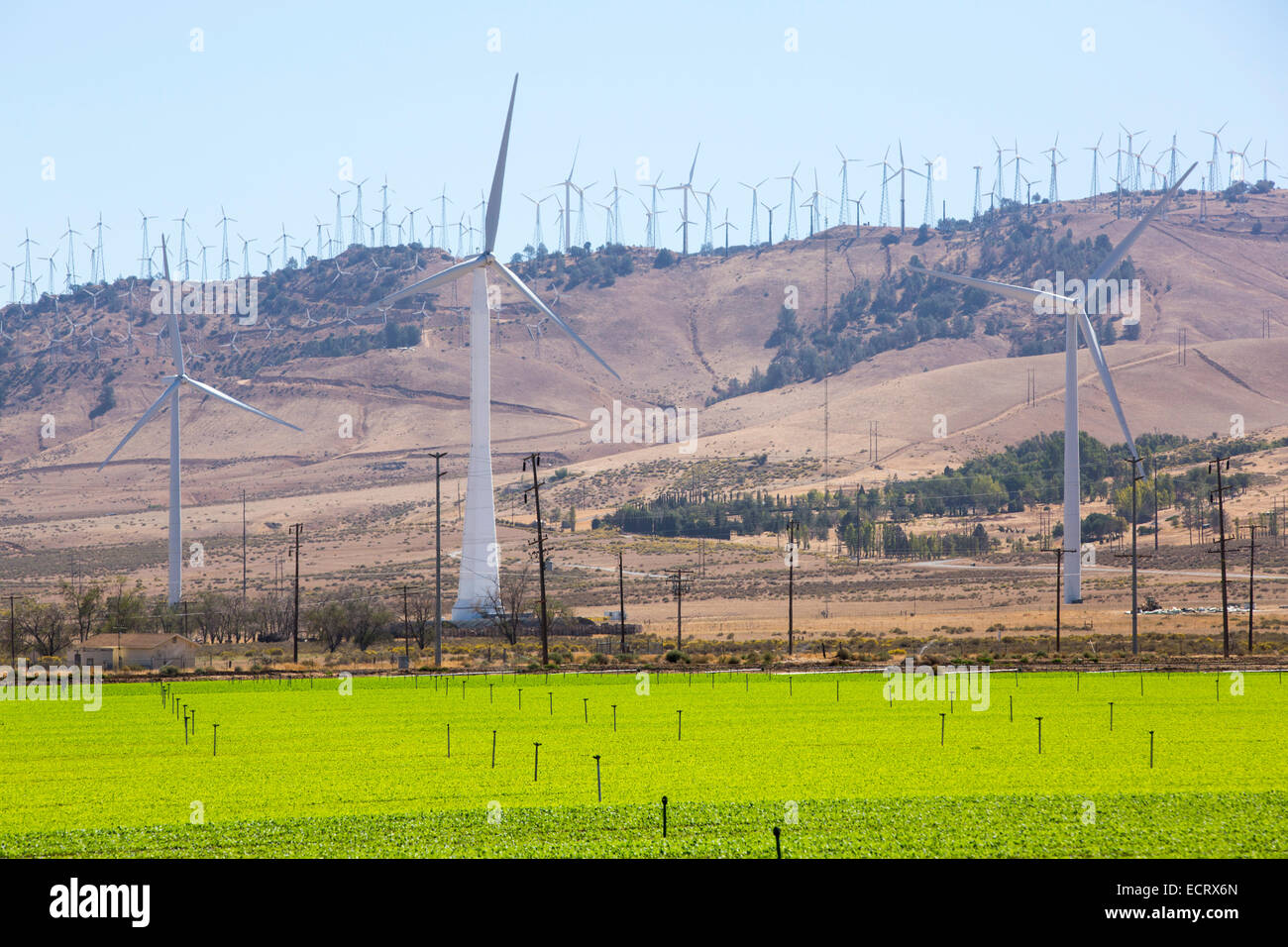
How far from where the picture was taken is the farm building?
74312mm

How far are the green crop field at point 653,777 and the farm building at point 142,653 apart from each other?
23433 mm

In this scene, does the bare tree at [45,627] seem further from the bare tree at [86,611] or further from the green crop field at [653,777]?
the green crop field at [653,777]

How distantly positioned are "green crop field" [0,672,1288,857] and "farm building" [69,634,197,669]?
Answer: 2343cm

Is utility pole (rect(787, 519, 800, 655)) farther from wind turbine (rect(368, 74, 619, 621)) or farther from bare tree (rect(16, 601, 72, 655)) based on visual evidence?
bare tree (rect(16, 601, 72, 655))

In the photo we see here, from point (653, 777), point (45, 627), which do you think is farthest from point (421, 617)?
point (653, 777)

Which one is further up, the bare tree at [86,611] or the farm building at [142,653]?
the bare tree at [86,611]

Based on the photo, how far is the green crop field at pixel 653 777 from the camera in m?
20.3

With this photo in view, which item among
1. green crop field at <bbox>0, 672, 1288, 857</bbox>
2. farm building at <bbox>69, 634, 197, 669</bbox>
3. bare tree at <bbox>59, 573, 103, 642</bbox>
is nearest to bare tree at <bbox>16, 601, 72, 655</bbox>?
bare tree at <bbox>59, 573, 103, 642</bbox>

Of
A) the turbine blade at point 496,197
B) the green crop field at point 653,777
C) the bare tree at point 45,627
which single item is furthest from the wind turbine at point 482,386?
the green crop field at point 653,777

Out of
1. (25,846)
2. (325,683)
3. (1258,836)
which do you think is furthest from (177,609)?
(1258,836)

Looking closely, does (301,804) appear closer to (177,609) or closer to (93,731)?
(93,731)

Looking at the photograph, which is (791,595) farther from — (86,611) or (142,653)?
(86,611)

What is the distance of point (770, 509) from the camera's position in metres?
175

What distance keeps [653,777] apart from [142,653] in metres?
55.7
